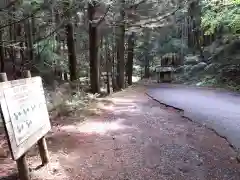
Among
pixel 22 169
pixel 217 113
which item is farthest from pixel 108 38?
pixel 22 169

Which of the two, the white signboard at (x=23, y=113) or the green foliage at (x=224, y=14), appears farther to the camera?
the green foliage at (x=224, y=14)

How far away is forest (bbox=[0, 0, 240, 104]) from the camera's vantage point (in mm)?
12133

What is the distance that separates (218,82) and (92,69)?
→ 29.9 ft

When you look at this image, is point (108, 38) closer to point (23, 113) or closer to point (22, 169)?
point (23, 113)

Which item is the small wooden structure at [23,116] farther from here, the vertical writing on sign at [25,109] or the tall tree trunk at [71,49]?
the tall tree trunk at [71,49]

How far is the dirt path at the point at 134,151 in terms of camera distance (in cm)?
494

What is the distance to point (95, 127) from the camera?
316 inches

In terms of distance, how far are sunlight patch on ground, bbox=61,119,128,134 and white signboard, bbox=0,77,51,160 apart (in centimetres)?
241

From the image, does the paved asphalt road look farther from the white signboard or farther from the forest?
the forest

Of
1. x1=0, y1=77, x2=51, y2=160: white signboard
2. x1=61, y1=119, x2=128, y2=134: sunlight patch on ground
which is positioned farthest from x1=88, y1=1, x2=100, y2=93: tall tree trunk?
x1=0, y1=77, x2=51, y2=160: white signboard

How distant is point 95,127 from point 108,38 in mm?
15674

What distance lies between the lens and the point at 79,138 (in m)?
6.96

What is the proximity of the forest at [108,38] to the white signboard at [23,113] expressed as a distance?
4382 millimetres

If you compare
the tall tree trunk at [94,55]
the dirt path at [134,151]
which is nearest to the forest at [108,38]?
the tall tree trunk at [94,55]
